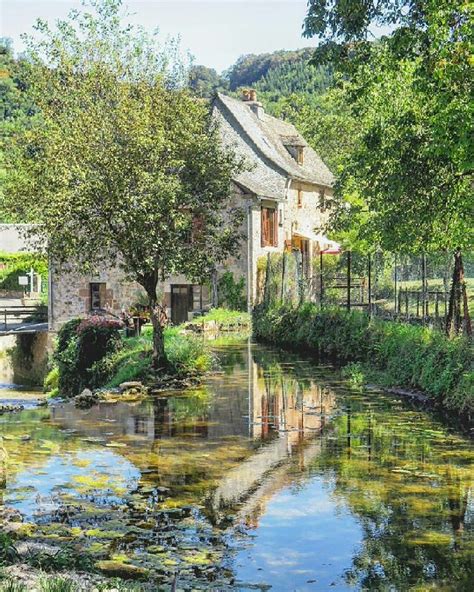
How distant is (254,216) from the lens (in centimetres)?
4134

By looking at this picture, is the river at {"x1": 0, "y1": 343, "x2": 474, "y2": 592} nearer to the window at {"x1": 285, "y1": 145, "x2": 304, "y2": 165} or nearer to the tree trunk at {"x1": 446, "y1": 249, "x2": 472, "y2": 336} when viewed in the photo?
the tree trunk at {"x1": 446, "y1": 249, "x2": 472, "y2": 336}

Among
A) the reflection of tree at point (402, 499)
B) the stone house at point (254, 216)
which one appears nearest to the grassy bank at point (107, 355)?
the reflection of tree at point (402, 499)

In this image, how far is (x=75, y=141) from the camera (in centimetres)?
2061

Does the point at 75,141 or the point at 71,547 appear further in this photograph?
the point at 75,141

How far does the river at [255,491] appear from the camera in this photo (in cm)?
831

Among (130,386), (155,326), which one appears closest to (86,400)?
(130,386)

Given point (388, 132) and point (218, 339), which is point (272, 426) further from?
point (218, 339)

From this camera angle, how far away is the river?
8312 mm

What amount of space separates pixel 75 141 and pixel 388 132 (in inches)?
287

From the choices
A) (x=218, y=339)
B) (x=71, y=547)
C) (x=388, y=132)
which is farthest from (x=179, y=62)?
(x=71, y=547)

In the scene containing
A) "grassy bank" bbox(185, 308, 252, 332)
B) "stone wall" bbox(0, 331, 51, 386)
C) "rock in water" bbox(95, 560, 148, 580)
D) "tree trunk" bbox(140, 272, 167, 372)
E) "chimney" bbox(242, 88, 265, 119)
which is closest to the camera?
"rock in water" bbox(95, 560, 148, 580)

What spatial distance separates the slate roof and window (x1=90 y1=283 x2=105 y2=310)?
8587 mm

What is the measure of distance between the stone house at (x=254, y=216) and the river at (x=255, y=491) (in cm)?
2065

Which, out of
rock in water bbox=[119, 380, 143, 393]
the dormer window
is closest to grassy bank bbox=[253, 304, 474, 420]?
rock in water bbox=[119, 380, 143, 393]
